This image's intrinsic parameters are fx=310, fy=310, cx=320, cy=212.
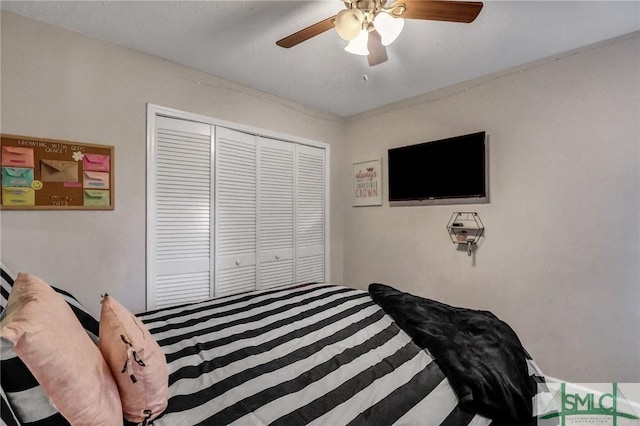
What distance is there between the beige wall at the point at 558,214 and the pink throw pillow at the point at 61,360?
A: 2754mm

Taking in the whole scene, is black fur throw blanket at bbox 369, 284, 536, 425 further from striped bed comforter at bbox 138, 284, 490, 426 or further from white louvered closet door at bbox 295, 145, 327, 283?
white louvered closet door at bbox 295, 145, 327, 283

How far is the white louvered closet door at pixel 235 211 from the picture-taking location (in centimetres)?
281

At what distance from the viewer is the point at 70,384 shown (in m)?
0.74

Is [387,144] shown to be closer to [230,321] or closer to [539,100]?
[539,100]

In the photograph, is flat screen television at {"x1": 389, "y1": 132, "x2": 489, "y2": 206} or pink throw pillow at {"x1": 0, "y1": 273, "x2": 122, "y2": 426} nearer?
pink throw pillow at {"x1": 0, "y1": 273, "x2": 122, "y2": 426}

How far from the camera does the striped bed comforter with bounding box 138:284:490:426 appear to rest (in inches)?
39.4

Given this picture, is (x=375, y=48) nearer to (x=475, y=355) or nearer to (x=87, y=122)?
(x=475, y=355)

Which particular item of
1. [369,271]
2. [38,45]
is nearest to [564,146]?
[369,271]

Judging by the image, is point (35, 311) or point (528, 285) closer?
point (35, 311)

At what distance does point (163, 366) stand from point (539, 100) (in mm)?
2996

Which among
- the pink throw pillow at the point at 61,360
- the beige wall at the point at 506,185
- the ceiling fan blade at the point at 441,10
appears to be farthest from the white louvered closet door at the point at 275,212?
the pink throw pillow at the point at 61,360

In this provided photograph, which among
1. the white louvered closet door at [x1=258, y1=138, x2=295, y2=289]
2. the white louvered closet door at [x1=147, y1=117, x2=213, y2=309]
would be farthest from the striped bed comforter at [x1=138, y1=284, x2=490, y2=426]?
the white louvered closet door at [x1=258, y1=138, x2=295, y2=289]

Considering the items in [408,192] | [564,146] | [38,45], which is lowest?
[408,192]

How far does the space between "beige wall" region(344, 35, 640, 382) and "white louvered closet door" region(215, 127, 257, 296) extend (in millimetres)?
1724
